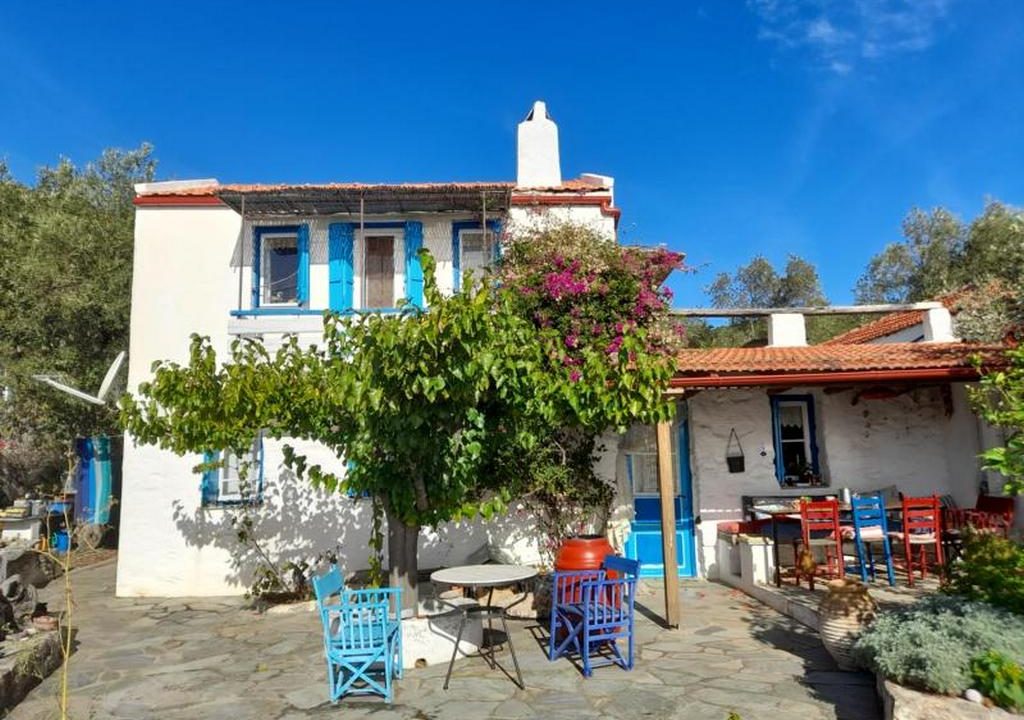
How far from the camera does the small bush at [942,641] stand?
394 cm

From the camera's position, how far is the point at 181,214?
1021 centimetres

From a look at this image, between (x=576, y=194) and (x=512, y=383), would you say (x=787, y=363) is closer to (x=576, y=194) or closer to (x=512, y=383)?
(x=576, y=194)

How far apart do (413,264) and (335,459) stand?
3172 mm

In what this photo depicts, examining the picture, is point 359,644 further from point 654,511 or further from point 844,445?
point 844,445

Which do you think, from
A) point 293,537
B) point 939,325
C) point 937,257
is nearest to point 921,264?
point 937,257

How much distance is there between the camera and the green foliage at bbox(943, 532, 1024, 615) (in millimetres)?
4586

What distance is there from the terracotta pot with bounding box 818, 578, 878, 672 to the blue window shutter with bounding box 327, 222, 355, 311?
735cm

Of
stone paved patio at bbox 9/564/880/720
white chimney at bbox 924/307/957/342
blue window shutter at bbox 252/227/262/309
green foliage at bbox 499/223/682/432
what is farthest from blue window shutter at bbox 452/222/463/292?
white chimney at bbox 924/307/957/342

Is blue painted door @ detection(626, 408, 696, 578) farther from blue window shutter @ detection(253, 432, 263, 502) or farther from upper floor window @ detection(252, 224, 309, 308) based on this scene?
upper floor window @ detection(252, 224, 309, 308)

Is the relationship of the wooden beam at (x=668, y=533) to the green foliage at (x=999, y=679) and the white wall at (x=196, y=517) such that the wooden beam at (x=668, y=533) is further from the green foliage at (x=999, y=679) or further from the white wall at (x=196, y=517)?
the green foliage at (x=999, y=679)

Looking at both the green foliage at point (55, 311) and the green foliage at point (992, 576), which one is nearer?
the green foliage at point (992, 576)

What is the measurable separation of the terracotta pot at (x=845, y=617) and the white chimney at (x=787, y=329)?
22.6 feet

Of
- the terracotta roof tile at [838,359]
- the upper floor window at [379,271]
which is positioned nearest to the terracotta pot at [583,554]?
A: the terracotta roof tile at [838,359]

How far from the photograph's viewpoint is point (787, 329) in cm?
1173
